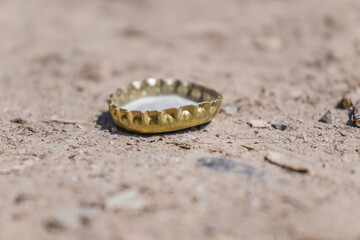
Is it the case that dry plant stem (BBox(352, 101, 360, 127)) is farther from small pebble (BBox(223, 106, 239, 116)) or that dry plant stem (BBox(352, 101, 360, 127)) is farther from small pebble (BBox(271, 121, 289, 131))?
small pebble (BBox(223, 106, 239, 116))

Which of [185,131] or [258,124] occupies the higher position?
[258,124]

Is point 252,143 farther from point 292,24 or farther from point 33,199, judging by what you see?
point 292,24

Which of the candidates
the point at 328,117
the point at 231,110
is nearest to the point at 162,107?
the point at 231,110

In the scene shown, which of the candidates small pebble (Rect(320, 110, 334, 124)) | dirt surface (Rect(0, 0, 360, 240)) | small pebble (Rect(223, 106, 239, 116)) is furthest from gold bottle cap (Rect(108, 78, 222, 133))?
small pebble (Rect(320, 110, 334, 124))

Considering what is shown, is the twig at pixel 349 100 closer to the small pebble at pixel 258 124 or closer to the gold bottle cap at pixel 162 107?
the small pebble at pixel 258 124

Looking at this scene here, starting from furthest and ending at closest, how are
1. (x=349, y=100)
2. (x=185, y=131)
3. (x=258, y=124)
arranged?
(x=349, y=100), (x=258, y=124), (x=185, y=131)

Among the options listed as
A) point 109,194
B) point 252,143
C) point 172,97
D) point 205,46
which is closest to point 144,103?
point 172,97

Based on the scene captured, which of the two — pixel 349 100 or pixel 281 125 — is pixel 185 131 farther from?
pixel 349 100
